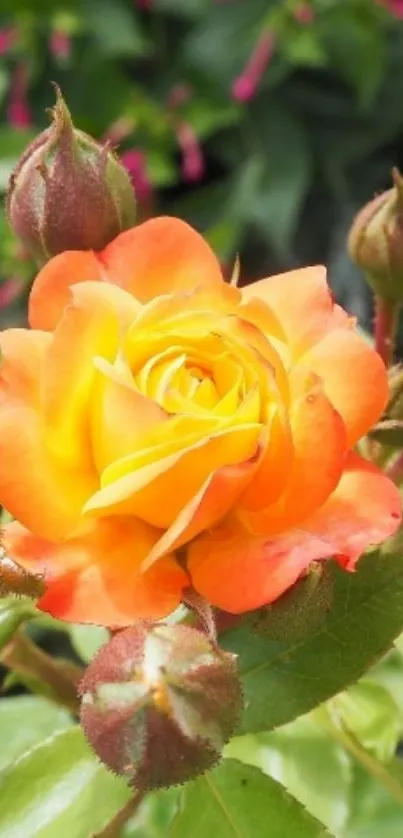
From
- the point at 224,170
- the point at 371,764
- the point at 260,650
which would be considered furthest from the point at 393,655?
the point at 224,170

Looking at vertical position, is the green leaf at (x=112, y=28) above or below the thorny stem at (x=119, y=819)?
below

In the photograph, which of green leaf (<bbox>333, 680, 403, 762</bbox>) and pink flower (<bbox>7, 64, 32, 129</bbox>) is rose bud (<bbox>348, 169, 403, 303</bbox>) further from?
pink flower (<bbox>7, 64, 32, 129</bbox>)

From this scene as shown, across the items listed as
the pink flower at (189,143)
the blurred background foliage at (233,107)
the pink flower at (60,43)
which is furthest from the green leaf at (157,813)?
the pink flower at (60,43)

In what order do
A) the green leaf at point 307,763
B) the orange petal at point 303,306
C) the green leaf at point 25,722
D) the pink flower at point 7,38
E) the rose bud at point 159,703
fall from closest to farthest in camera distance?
1. the rose bud at point 159,703
2. the orange petal at point 303,306
3. the green leaf at point 307,763
4. the green leaf at point 25,722
5. the pink flower at point 7,38

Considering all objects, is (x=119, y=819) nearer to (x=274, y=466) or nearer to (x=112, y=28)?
(x=274, y=466)

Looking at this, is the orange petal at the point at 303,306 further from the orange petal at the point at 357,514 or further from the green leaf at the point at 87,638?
the green leaf at the point at 87,638

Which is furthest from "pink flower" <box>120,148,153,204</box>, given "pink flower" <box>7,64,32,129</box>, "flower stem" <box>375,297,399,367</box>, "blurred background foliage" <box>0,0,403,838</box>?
"flower stem" <box>375,297,399,367</box>
